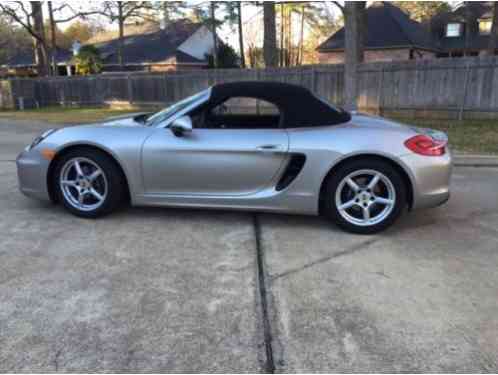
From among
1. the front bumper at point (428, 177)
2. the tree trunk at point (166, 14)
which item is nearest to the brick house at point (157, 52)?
the tree trunk at point (166, 14)

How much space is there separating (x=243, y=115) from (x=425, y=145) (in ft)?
6.20

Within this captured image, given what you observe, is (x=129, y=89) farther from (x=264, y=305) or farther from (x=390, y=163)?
(x=264, y=305)

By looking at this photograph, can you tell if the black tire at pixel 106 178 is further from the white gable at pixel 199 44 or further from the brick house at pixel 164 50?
the white gable at pixel 199 44

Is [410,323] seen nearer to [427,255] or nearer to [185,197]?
[427,255]

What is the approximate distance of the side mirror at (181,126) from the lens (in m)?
3.91

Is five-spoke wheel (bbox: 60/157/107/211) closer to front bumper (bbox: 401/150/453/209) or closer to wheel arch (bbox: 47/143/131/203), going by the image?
wheel arch (bbox: 47/143/131/203)

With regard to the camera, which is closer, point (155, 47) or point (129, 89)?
point (129, 89)

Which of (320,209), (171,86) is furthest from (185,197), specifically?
(171,86)

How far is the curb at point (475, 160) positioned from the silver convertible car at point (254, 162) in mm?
3437

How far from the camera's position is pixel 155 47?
32844 mm

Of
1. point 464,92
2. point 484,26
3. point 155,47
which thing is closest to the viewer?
point 464,92

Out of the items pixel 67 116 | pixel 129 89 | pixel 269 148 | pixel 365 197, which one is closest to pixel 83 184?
pixel 269 148

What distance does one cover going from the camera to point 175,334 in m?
2.39

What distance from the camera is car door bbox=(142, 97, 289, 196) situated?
3912 mm
